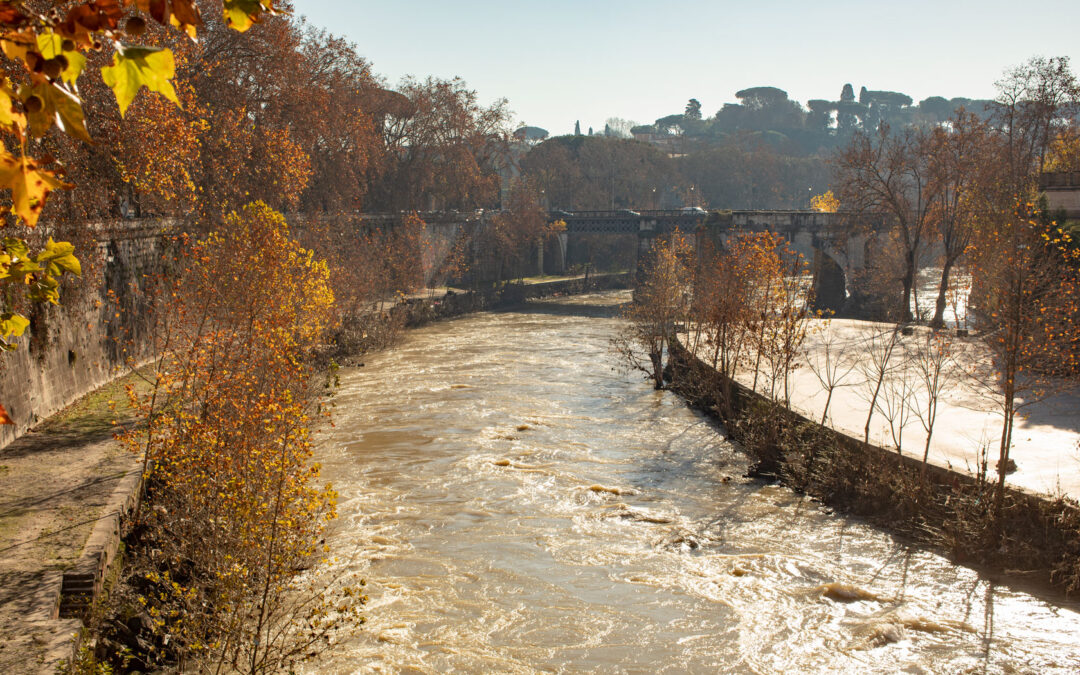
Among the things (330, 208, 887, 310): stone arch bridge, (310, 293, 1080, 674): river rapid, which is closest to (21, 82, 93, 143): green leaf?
(310, 293, 1080, 674): river rapid

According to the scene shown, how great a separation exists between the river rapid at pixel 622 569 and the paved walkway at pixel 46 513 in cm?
275

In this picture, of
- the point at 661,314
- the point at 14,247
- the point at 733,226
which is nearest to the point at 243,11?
the point at 14,247

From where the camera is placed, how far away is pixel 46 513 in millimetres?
10062

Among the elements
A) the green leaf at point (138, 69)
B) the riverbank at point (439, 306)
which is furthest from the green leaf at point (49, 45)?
the riverbank at point (439, 306)

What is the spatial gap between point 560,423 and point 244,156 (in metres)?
12.0

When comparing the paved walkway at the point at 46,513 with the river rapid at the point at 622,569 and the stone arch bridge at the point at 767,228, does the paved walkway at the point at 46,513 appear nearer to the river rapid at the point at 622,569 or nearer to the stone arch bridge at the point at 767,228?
the river rapid at the point at 622,569

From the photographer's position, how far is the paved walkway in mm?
7156

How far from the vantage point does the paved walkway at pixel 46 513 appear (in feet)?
23.5

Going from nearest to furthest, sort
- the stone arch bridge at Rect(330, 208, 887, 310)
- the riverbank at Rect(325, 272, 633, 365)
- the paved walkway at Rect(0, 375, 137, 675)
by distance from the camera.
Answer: the paved walkway at Rect(0, 375, 137, 675) < the riverbank at Rect(325, 272, 633, 365) < the stone arch bridge at Rect(330, 208, 887, 310)

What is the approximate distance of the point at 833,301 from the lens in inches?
2015

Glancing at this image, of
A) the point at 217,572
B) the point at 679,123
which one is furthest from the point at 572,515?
the point at 679,123

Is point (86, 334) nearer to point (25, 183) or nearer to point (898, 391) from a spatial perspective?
point (898, 391)

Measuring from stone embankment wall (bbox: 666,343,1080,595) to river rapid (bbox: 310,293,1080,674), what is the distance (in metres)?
0.37

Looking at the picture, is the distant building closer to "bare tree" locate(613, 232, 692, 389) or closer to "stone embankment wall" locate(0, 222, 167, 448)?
"bare tree" locate(613, 232, 692, 389)
